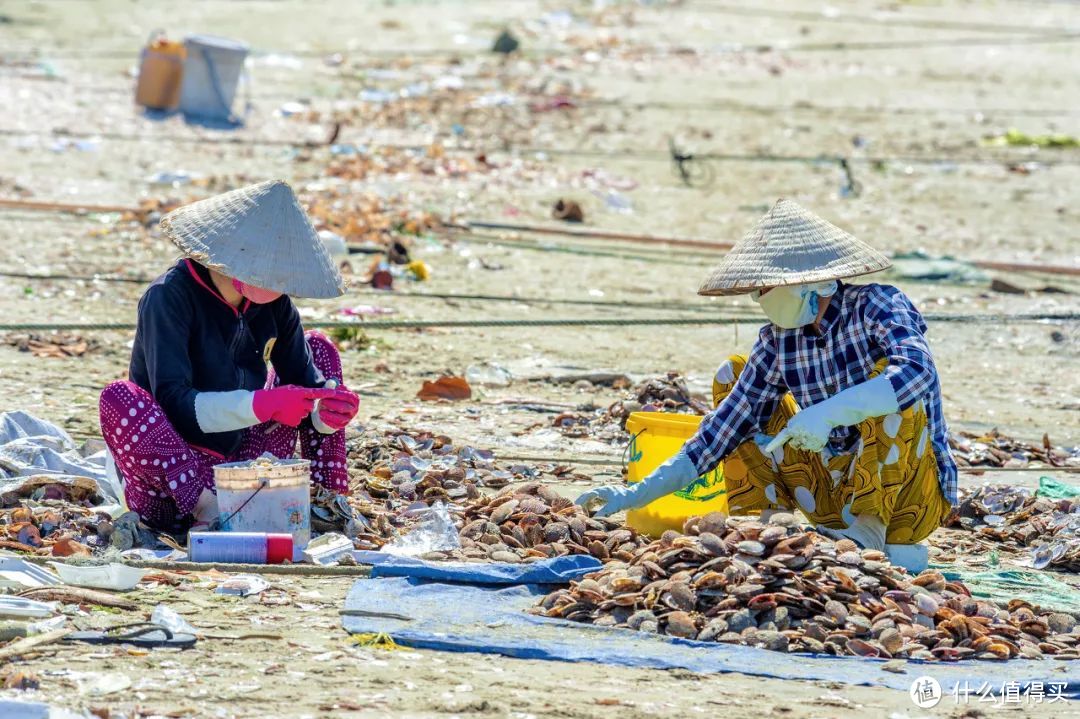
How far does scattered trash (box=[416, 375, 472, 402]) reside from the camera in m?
6.73

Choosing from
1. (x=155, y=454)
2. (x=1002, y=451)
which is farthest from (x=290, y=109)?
(x=155, y=454)

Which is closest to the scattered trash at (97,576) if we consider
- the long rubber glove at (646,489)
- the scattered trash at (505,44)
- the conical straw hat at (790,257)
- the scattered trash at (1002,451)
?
the long rubber glove at (646,489)

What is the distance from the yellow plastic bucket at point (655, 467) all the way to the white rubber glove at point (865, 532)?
0.44 meters

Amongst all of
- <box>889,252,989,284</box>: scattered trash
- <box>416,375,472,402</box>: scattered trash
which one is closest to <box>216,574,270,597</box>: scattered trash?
<box>416,375,472,402</box>: scattered trash

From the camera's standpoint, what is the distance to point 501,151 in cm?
1234

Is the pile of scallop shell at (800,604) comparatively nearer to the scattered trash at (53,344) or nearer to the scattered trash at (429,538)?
the scattered trash at (429,538)

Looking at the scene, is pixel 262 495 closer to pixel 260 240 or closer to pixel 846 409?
pixel 260 240

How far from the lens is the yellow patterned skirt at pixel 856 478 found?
14.6 feet

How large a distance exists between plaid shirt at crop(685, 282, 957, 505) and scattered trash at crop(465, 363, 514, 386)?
250cm

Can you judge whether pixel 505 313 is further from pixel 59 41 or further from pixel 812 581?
pixel 59 41

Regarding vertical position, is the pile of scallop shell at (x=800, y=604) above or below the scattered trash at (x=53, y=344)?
above

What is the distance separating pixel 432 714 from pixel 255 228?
5.58 feet

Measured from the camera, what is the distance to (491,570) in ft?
13.6

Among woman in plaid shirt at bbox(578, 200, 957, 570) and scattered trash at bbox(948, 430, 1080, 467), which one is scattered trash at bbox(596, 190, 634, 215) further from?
woman in plaid shirt at bbox(578, 200, 957, 570)
